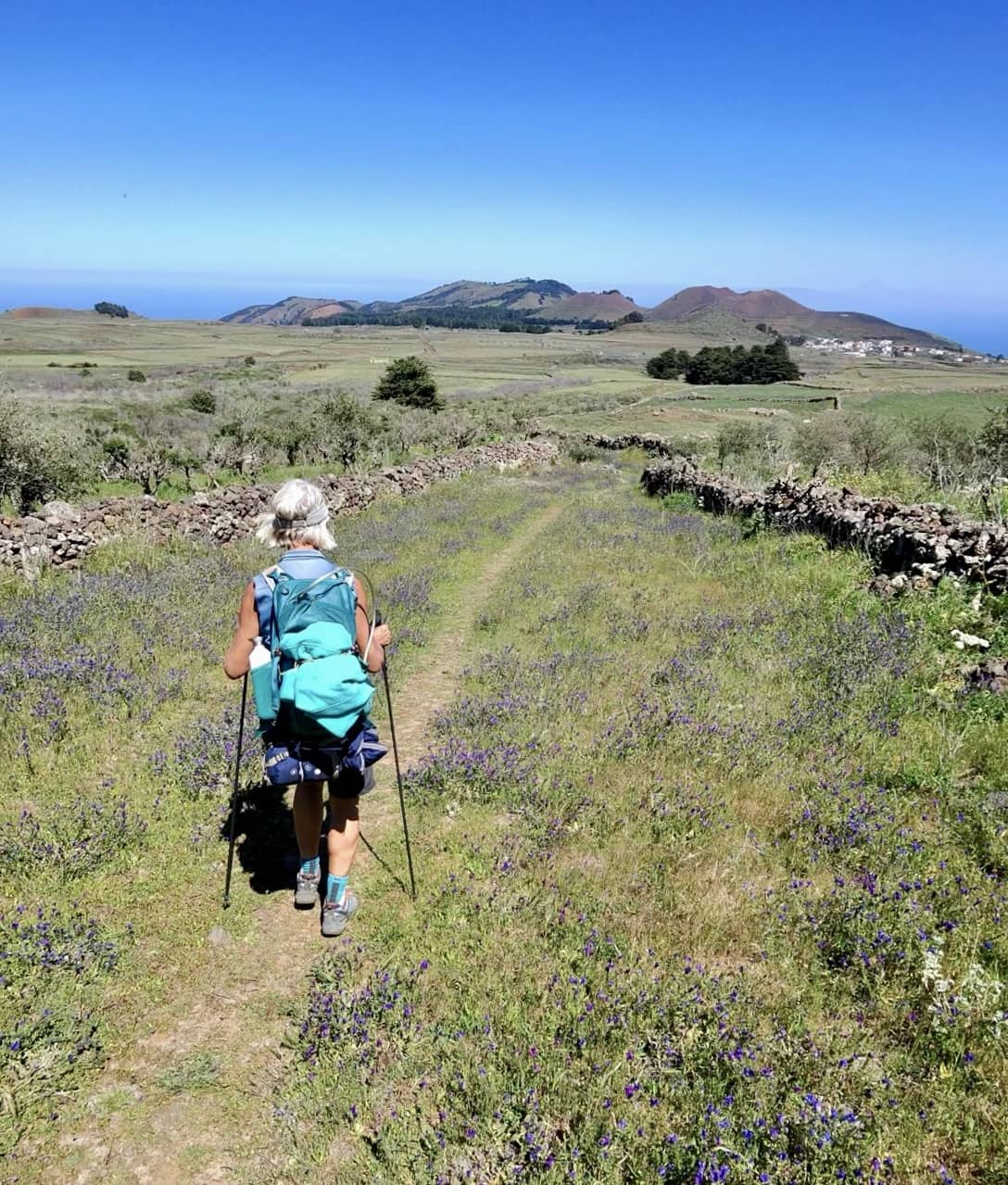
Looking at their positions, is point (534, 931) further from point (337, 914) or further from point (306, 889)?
point (306, 889)

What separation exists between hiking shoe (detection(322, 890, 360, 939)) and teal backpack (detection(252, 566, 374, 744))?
1.34 metres

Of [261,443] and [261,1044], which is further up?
[261,443]

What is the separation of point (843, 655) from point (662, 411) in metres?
64.7

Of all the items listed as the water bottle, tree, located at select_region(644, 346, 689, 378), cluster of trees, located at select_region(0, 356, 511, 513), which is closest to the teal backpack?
the water bottle

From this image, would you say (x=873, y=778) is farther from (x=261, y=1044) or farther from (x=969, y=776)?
(x=261, y=1044)

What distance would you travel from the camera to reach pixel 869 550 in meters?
13.4

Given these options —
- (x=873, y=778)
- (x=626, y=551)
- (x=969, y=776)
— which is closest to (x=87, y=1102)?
(x=873, y=778)

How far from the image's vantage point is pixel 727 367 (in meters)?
124

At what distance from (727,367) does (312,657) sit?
134m

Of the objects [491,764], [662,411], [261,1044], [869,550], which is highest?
[662,411]

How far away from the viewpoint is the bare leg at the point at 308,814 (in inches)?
187

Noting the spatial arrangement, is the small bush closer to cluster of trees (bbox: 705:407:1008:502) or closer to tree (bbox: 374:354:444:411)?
cluster of trees (bbox: 705:407:1008:502)

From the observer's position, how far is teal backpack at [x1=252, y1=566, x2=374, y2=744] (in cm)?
415

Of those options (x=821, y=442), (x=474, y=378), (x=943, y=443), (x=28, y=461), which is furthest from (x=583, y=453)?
(x=474, y=378)
